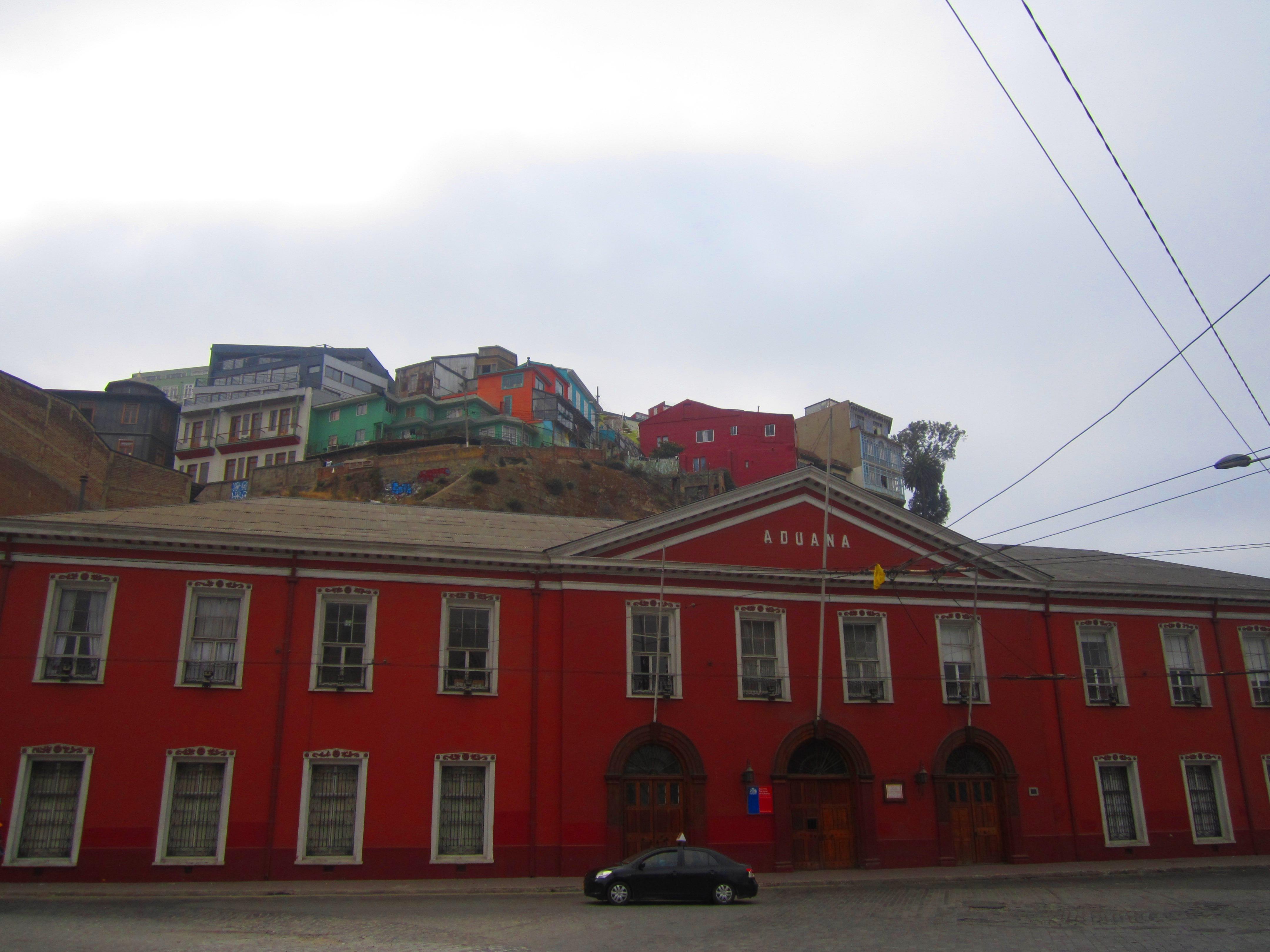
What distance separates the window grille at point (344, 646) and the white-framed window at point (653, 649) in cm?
652

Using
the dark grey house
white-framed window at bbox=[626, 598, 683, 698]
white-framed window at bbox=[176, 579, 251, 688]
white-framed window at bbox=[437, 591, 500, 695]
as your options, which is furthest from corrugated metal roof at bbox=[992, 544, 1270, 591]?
the dark grey house

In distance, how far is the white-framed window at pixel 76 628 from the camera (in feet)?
69.7

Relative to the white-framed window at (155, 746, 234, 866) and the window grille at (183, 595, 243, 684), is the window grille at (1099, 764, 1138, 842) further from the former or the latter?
the window grille at (183, 595, 243, 684)

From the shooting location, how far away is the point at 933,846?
2555cm

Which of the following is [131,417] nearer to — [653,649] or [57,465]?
[57,465]

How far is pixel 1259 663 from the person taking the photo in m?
30.1

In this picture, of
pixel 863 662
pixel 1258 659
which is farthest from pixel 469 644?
pixel 1258 659

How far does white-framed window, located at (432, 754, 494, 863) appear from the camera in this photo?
73.6ft

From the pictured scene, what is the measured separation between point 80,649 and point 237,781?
180 inches

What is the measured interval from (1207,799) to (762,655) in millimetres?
14169

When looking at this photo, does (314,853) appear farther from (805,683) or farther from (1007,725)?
(1007,725)

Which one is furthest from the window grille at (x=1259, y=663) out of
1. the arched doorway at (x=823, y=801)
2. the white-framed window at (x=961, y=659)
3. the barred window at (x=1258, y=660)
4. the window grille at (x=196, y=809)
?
the window grille at (x=196, y=809)

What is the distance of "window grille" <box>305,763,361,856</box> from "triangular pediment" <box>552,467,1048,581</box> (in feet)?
23.7

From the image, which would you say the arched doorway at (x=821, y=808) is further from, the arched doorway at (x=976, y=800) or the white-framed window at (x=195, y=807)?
the white-framed window at (x=195, y=807)
